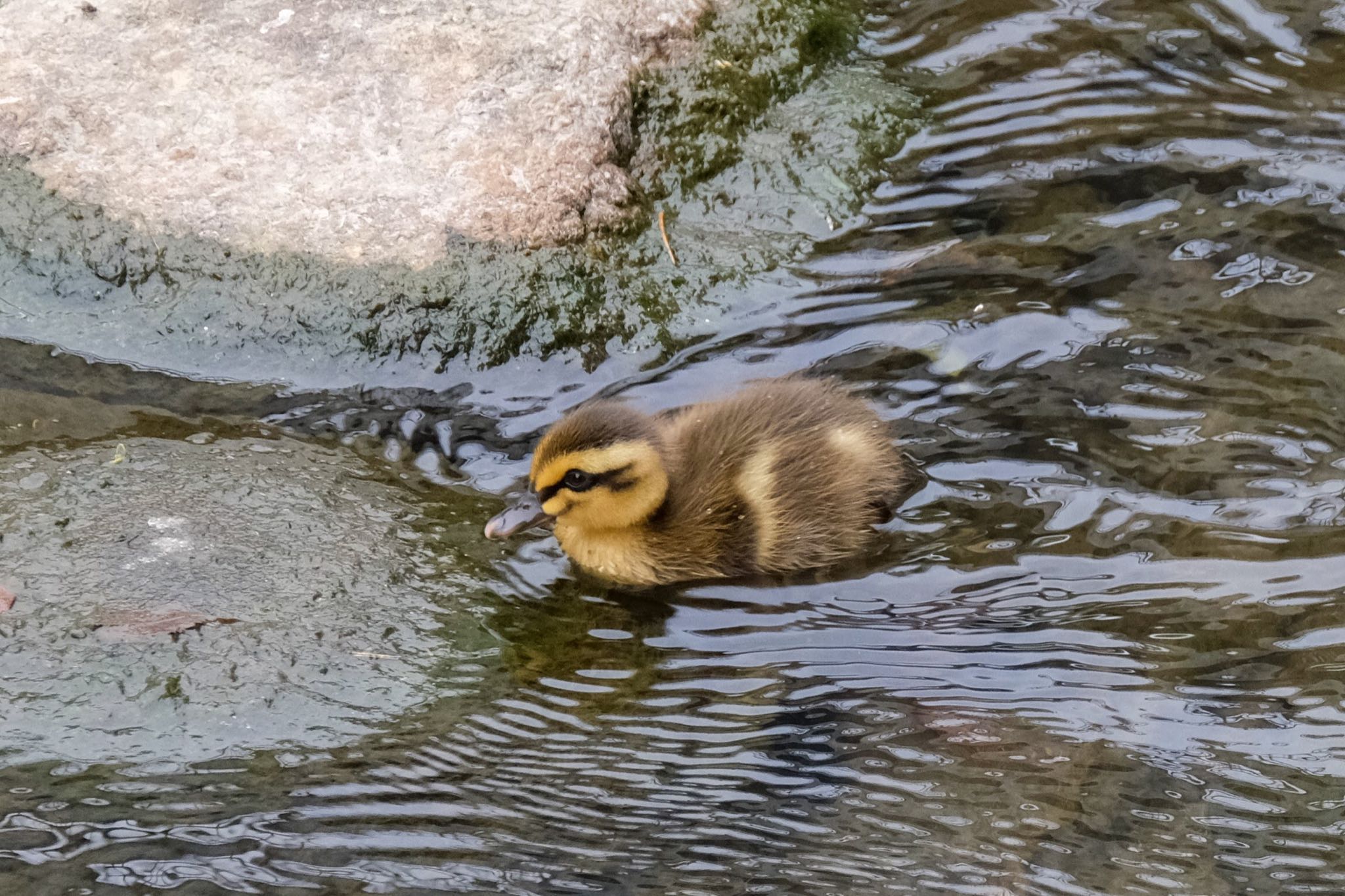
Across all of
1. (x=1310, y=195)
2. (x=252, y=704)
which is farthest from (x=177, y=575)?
(x=1310, y=195)

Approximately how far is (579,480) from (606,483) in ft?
0.25

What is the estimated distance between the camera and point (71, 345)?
3617 mm

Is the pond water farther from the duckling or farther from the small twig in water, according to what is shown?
the small twig in water

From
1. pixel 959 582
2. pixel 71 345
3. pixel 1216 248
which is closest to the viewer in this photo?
pixel 959 582

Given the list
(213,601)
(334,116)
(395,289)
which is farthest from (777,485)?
(334,116)

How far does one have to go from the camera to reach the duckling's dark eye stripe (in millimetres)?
3271

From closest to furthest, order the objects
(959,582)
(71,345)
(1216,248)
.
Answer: (959,582)
(71,345)
(1216,248)

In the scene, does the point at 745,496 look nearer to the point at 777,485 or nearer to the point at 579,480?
the point at 777,485

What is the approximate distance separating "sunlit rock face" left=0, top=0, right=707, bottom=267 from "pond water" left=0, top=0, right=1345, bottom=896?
46cm

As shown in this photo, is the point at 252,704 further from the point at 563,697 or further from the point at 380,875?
the point at 563,697

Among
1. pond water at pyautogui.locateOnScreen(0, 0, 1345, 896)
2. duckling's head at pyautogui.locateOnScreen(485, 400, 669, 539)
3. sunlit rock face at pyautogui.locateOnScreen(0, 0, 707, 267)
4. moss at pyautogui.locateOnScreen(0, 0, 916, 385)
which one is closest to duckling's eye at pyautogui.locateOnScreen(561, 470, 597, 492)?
duckling's head at pyautogui.locateOnScreen(485, 400, 669, 539)

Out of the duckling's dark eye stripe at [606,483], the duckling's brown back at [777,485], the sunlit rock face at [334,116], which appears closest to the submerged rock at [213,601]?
the duckling's dark eye stripe at [606,483]

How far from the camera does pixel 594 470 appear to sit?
3260 mm

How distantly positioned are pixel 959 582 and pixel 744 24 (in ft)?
6.81
